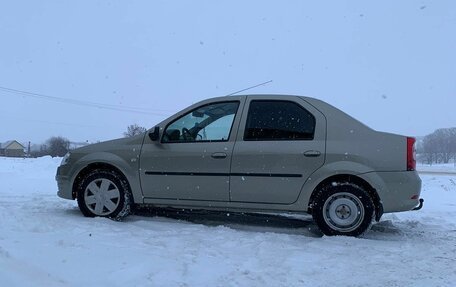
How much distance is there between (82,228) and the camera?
4863 millimetres

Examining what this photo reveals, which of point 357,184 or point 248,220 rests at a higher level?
point 357,184

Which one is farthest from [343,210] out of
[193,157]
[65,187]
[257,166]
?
[65,187]

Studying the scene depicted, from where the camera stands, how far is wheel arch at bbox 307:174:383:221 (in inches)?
196

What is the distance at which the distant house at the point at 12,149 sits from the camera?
211ft

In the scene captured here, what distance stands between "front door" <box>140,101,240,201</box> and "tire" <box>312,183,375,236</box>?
112cm

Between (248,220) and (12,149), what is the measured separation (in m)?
70.6

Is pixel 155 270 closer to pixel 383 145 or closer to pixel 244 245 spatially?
pixel 244 245

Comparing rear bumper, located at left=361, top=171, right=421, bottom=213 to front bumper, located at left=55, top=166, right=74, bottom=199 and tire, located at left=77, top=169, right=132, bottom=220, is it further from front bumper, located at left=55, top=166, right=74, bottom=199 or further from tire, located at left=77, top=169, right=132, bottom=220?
front bumper, located at left=55, top=166, right=74, bottom=199

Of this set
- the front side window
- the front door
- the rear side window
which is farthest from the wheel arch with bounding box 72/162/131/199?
the rear side window

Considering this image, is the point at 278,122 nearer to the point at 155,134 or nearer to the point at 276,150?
the point at 276,150

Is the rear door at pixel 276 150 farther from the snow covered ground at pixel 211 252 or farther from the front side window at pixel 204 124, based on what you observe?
the snow covered ground at pixel 211 252

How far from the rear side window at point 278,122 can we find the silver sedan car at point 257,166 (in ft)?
0.04

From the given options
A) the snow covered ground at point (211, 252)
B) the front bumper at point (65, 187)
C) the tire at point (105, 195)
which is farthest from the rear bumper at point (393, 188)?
the front bumper at point (65, 187)

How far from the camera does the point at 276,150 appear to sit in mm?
5121
